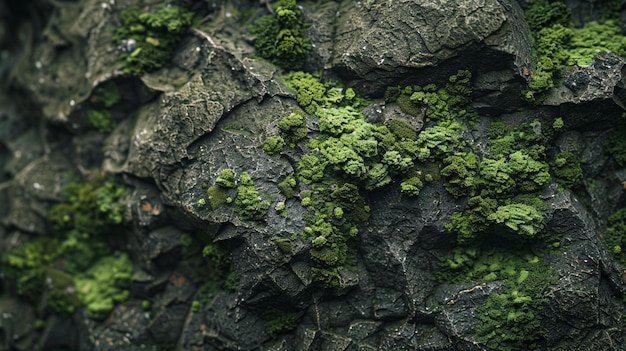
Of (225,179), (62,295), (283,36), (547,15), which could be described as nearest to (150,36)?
(283,36)

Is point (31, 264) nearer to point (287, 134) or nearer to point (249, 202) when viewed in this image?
point (249, 202)

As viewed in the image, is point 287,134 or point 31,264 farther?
point 31,264

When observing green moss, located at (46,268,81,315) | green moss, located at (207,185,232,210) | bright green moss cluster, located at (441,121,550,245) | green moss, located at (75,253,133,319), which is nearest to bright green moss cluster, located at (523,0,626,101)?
bright green moss cluster, located at (441,121,550,245)

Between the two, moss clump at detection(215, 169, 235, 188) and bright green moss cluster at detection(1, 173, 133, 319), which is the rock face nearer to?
moss clump at detection(215, 169, 235, 188)

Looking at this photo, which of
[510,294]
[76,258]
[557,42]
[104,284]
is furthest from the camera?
[76,258]

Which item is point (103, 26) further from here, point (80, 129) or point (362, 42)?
point (362, 42)

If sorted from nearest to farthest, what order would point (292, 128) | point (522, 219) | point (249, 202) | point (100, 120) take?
point (522, 219) → point (249, 202) → point (292, 128) → point (100, 120)
